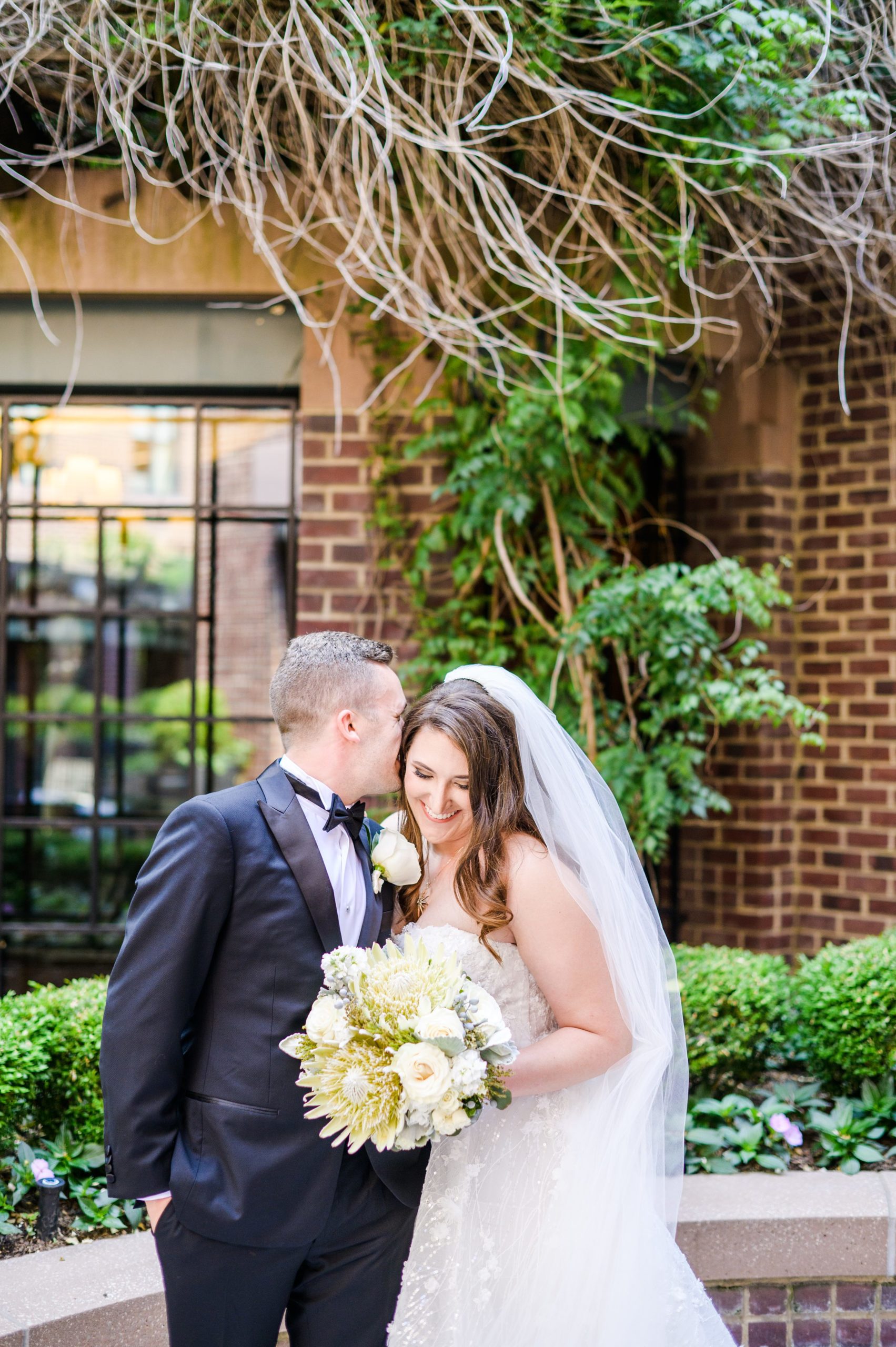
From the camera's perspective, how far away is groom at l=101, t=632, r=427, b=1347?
201 cm

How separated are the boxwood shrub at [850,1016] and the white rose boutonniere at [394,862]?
6.47 feet

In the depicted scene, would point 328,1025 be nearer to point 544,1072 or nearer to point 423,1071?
point 423,1071

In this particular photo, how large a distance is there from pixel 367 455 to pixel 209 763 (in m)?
1.62

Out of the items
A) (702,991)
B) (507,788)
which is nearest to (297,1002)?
(507,788)

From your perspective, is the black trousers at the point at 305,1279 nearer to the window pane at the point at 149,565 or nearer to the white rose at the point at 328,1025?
the white rose at the point at 328,1025

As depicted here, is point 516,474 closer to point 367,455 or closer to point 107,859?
point 367,455

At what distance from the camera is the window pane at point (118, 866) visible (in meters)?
7.68

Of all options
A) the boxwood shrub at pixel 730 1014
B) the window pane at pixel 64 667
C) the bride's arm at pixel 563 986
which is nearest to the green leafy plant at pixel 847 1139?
the boxwood shrub at pixel 730 1014

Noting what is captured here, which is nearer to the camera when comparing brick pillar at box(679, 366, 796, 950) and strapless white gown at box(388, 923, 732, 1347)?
strapless white gown at box(388, 923, 732, 1347)

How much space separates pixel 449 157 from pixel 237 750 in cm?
803

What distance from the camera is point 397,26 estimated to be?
357cm

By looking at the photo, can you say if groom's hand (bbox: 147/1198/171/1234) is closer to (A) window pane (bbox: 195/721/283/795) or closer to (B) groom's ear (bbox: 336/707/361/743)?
(B) groom's ear (bbox: 336/707/361/743)

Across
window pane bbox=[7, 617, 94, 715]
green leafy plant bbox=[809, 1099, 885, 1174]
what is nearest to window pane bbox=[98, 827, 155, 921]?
window pane bbox=[7, 617, 94, 715]

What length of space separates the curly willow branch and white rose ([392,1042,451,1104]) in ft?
7.92
